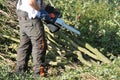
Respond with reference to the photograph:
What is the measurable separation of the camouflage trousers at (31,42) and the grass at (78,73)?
18 centimetres

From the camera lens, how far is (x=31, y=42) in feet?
16.8

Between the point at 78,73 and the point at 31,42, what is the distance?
761mm

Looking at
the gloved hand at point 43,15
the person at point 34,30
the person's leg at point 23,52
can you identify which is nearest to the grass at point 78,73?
the person's leg at point 23,52

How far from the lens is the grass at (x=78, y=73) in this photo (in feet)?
15.6

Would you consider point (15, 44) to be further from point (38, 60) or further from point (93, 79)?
point (93, 79)

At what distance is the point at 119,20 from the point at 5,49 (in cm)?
261

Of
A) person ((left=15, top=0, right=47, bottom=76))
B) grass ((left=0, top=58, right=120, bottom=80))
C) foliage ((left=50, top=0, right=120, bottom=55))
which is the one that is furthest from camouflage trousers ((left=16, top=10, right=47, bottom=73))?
foliage ((left=50, top=0, right=120, bottom=55))

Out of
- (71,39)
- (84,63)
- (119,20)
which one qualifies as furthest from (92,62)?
(119,20)

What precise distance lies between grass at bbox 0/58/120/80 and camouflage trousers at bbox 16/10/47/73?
0.18 m

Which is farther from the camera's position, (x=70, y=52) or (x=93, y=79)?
(x=70, y=52)

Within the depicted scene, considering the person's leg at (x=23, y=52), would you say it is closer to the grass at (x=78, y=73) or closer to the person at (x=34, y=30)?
the person at (x=34, y=30)

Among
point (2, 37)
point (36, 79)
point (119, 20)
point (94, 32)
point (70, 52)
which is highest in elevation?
point (119, 20)

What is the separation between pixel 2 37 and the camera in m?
5.70

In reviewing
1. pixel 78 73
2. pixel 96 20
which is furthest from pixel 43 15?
pixel 96 20
